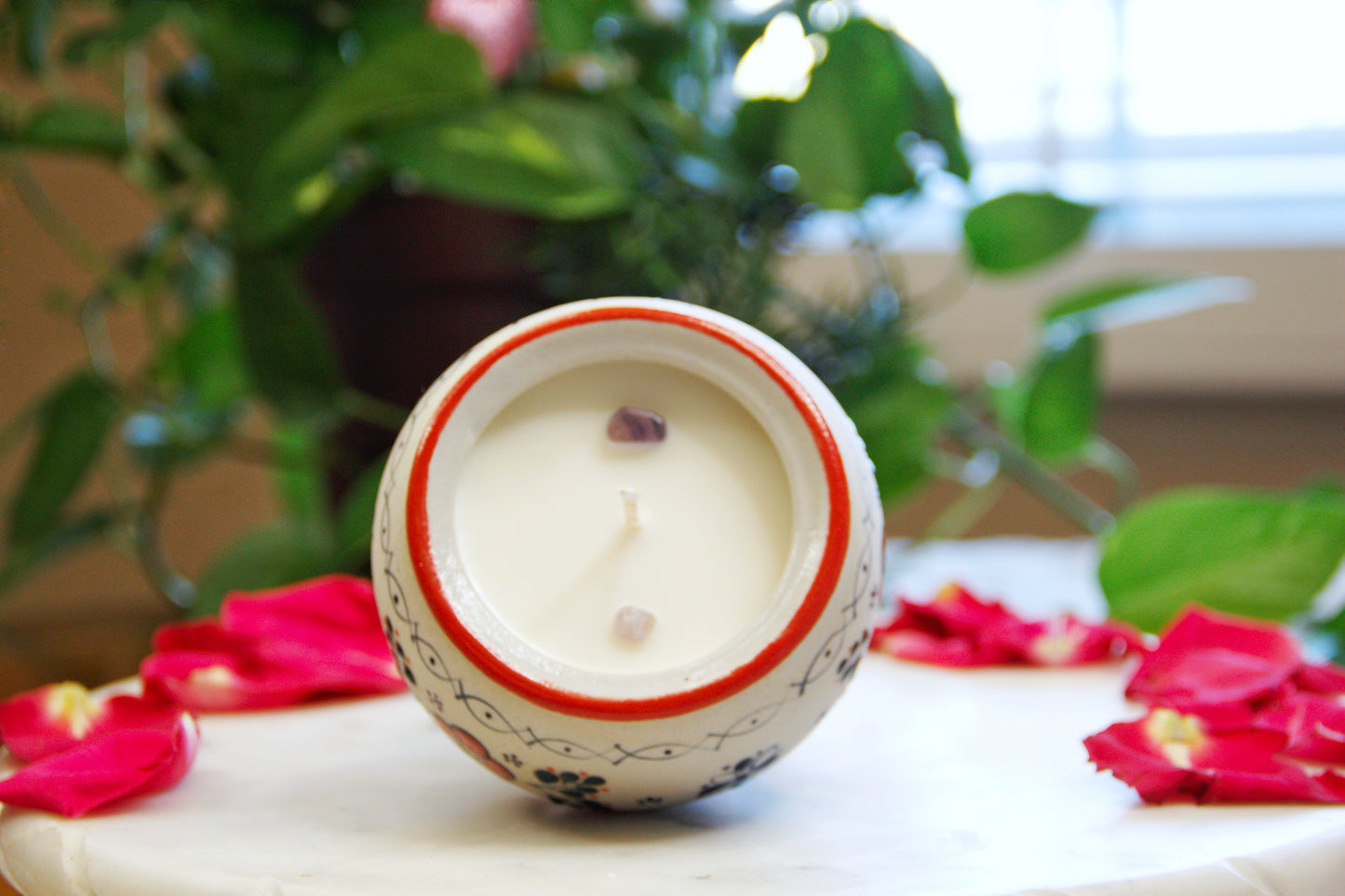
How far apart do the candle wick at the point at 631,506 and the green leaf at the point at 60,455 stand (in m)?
0.43

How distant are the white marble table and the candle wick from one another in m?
0.05

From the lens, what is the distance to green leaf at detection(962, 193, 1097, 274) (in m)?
0.45

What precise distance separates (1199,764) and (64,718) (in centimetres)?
24

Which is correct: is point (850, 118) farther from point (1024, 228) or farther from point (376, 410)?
point (376, 410)

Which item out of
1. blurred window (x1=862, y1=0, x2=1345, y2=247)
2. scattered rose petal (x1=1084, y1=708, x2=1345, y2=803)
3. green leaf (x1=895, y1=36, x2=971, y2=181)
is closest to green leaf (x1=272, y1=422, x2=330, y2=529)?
green leaf (x1=895, y1=36, x2=971, y2=181)

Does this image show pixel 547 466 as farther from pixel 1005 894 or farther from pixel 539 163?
pixel 539 163

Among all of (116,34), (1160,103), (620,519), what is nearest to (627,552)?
(620,519)

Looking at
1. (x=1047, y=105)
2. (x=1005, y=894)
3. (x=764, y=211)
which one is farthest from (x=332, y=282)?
(x=1047, y=105)

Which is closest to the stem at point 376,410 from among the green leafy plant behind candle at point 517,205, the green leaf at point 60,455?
the green leafy plant behind candle at point 517,205

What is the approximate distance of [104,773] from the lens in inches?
8.4

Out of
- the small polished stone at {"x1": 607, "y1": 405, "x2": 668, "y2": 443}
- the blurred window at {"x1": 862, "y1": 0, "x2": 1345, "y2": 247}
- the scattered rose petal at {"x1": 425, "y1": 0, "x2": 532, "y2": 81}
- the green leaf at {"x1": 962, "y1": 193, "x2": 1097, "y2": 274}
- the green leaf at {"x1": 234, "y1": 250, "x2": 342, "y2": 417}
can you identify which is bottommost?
the small polished stone at {"x1": 607, "y1": 405, "x2": 668, "y2": 443}

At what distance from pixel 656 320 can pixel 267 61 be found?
0.43m

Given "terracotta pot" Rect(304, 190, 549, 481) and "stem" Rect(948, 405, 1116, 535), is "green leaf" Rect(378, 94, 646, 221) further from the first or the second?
"stem" Rect(948, 405, 1116, 535)

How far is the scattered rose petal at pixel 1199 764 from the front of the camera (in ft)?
0.69
